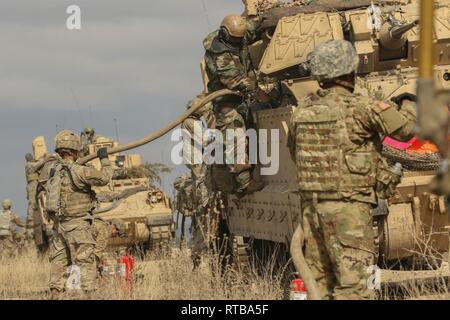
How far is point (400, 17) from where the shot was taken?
12562mm

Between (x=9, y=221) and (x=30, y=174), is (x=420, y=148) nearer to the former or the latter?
(x=30, y=174)

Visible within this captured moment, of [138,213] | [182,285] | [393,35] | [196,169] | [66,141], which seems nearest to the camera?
[182,285]

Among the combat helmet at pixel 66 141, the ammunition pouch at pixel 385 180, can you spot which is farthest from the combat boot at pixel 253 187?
the ammunition pouch at pixel 385 180

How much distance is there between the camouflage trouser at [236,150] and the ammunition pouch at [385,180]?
4.44 m

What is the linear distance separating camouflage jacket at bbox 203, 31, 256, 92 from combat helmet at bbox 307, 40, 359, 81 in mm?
4609

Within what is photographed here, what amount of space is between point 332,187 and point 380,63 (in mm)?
4850

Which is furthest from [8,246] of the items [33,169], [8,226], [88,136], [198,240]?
[198,240]

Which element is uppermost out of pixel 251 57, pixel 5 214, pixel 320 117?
pixel 251 57

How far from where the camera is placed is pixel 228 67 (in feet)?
40.7

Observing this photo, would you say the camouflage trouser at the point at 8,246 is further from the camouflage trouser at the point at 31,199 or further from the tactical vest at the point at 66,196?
the tactical vest at the point at 66,196

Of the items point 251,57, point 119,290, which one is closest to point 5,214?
point 251,57

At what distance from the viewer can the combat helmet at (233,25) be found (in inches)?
491

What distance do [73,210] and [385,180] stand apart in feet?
18.4
